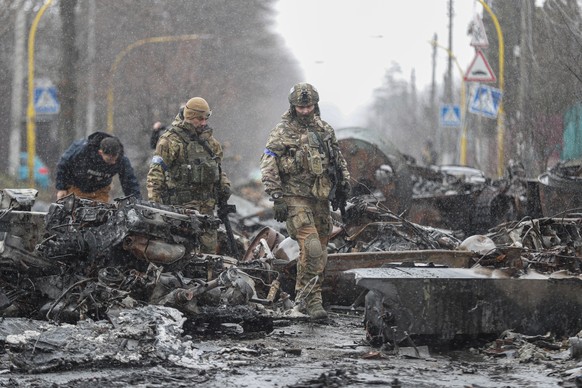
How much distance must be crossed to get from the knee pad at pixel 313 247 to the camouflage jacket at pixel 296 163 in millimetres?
389

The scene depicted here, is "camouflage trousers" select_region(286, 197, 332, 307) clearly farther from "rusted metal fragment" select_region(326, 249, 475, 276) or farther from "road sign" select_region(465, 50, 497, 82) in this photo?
"road sign" select_region(465, 50, 497, 82)

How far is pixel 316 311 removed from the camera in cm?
889

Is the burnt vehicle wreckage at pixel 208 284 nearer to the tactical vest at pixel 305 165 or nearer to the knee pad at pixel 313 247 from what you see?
the knee pad at pixel 313 247

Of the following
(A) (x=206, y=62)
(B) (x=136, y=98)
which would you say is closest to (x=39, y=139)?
(A) (x=206, y=62)

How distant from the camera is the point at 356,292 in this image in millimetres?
9695

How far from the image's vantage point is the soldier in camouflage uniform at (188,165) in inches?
375

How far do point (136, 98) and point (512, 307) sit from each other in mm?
34176

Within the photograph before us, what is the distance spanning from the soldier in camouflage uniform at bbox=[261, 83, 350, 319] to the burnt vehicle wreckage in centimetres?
24

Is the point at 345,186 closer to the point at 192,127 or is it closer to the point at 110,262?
the point at 192,127

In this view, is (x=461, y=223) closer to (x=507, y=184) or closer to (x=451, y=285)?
(x=507, y=184)

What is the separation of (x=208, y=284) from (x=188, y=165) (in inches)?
89.2

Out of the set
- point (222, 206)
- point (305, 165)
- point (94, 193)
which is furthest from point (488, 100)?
point (305, 165)

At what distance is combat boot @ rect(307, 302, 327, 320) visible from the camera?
8859 mm

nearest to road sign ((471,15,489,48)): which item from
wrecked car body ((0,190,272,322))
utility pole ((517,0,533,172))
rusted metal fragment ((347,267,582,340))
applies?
utility pole ((517,0,533,172))
